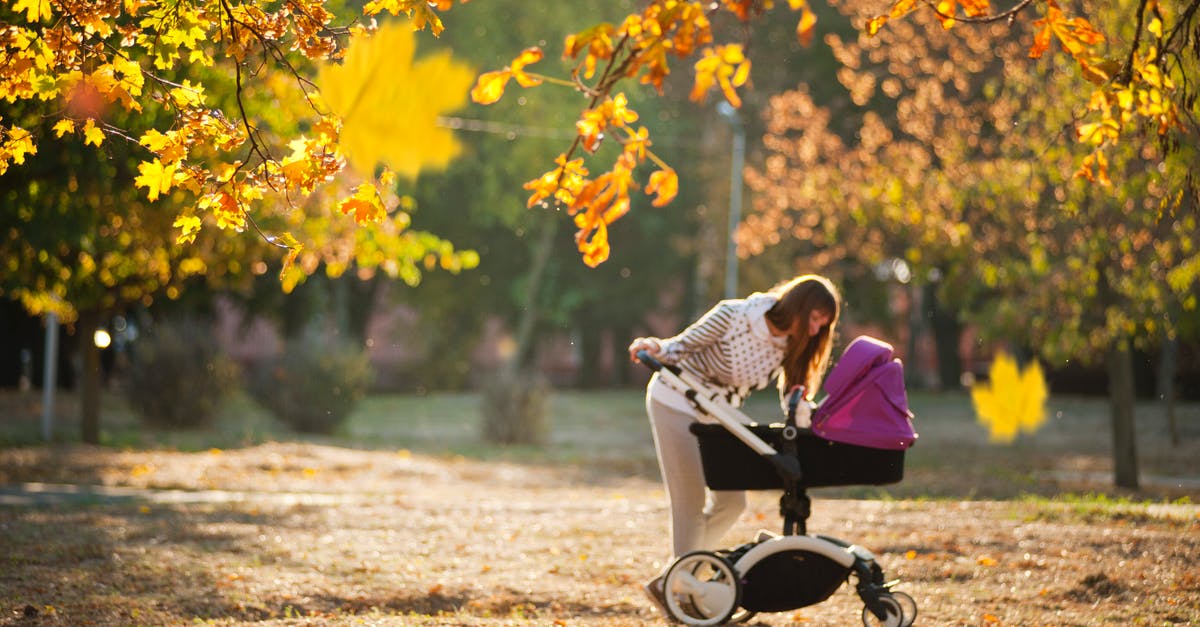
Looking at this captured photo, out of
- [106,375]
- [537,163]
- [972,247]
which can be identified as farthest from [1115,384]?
[106,375]

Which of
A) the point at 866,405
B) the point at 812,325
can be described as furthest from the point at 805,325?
the point at 866,405

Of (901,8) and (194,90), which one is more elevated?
(901,8)

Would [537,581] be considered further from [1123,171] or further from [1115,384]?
[1115,384]

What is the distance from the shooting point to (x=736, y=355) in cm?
661

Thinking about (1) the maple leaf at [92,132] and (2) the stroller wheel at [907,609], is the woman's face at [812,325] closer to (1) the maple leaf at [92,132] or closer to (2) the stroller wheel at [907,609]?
(2) the stroller wheel at [907,609]

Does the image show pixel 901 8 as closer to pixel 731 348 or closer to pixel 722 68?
pixel 722 68

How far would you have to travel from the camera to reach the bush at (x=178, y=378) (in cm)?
2381

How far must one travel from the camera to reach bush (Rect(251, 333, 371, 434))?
81.1 feet

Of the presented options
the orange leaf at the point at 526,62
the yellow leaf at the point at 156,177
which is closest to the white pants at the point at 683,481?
the yellow leaf at the point at 156,177

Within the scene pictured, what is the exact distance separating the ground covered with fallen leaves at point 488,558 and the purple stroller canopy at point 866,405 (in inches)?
43.9

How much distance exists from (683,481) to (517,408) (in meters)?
17.6

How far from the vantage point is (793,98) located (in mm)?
23844

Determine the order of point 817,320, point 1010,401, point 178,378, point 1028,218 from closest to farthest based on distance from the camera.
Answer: point 817,320
point 1028,218
point 178,378
point 1010,401

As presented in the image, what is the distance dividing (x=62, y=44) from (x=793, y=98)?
1917 cm
